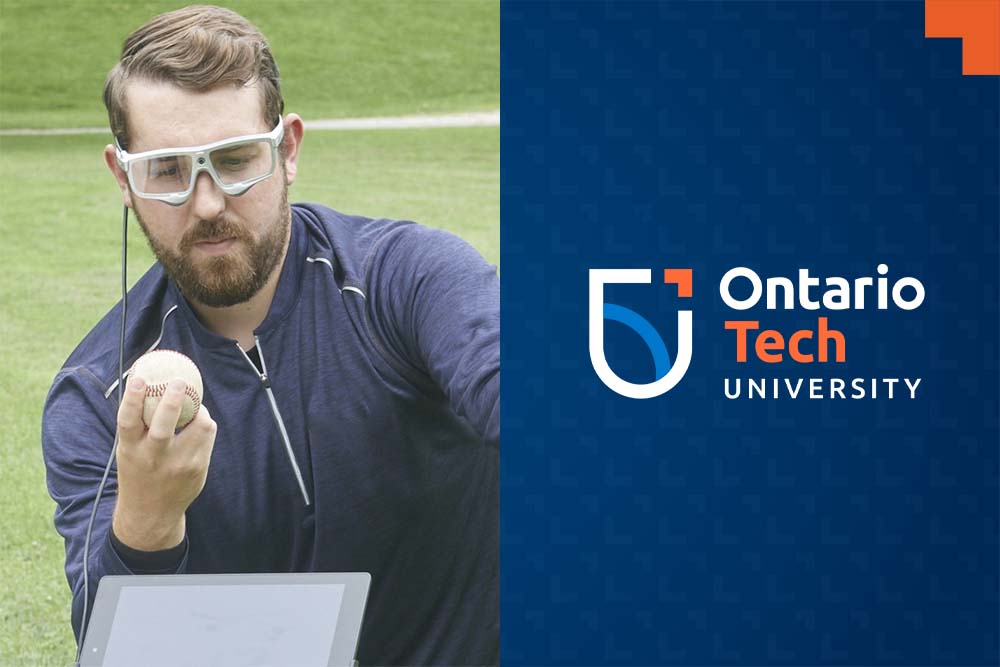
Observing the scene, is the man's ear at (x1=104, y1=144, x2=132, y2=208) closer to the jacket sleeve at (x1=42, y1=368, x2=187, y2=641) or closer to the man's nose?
the man's nose

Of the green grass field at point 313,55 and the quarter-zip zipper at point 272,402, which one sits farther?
the green grass field at point 313,55

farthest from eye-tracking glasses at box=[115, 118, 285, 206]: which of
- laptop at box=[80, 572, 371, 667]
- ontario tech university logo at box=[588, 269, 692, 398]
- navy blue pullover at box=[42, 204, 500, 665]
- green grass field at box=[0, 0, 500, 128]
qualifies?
green grass field at box=[0, 0, 500, 128]

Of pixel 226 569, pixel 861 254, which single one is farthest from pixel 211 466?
pixel 861 254

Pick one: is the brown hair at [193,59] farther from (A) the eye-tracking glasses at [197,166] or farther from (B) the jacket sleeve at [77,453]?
(B) the jacket sleeve at [77,453]

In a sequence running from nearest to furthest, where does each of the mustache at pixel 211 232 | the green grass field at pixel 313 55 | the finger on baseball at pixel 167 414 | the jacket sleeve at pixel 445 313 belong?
the finger on baseball at pixel 167 414 → the jacket sleeve at pixel 445 313 → the mustache at pixel 211 232 → the green grass field at pixel 313 55

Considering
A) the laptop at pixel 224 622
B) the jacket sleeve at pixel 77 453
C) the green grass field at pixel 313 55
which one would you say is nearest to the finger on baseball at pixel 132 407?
the laptop at pixel 224 622

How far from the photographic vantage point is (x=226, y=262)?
10.9ft

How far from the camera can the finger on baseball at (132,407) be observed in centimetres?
273

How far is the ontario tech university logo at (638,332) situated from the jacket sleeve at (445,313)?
0.28m

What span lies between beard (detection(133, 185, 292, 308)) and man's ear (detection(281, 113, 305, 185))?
9cm

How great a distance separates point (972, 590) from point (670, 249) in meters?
1.05

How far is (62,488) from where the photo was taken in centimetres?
335

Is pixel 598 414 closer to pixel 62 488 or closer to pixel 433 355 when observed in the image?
pixel 433 355

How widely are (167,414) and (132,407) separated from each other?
0.22 ft
